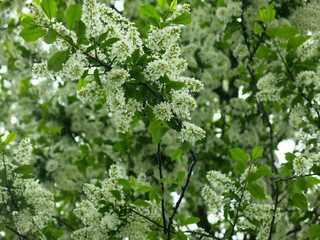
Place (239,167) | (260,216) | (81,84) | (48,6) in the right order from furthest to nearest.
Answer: (260,216), (239,167), (81,84), (48,6)

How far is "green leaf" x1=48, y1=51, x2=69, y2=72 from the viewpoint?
2381 millimetres

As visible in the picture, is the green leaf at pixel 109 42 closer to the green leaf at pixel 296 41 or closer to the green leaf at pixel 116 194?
the green leaf at pixel 116 194

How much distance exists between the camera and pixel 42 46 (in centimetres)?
589

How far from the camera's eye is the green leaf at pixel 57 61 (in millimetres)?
2381

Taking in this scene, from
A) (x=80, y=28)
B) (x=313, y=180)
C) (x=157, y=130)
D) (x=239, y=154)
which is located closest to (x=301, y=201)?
(x=313, y=180)

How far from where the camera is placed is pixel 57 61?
2.39m

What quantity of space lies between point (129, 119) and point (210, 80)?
139 inches

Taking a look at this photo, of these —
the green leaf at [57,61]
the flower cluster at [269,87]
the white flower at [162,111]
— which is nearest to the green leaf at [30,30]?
the green leaf at [57,61]

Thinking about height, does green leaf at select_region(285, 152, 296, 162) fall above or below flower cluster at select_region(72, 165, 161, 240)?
above

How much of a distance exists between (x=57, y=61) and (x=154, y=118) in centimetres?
77

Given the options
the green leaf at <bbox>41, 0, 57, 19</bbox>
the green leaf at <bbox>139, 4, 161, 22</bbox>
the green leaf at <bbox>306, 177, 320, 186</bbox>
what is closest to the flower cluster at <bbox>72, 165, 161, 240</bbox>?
the green leaf at <bbox>306, 177, 320, 186</bbox>

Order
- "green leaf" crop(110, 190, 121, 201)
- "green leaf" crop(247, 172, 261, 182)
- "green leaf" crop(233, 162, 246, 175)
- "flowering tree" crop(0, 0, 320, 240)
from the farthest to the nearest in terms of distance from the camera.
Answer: "green leaf" crop(110, 190, 121, 201) → "green leaf" crop(233, 162, 246, 175) → "green leaf" crop(247, 172, 261, 182) → "flowering tree" crop(0, 0, 320, 240)

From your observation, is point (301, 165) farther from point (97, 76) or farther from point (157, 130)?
point (97, 76)

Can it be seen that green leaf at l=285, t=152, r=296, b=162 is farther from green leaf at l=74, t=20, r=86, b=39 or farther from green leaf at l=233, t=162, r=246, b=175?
green leaf at l=74, t=20, r=86, b=39
